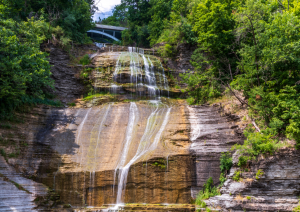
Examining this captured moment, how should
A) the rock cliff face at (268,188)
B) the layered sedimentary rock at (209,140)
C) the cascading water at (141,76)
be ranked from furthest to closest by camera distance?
the cascading water at (141,76), the layered sedimentary rock at (209,140), the rock cliff face at (268,188)

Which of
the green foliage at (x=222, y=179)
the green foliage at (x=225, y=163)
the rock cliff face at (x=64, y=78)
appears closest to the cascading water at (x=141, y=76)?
the rock cliff face at (x=64, y=78)

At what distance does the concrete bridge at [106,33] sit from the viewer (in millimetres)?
43703

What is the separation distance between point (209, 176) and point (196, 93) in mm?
8602

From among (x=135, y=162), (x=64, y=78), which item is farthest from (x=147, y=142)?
(x=64, y=78)

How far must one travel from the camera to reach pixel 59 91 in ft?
68.0

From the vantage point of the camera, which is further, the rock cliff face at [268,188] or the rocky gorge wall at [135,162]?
the rocky gorge wall at [135,162]

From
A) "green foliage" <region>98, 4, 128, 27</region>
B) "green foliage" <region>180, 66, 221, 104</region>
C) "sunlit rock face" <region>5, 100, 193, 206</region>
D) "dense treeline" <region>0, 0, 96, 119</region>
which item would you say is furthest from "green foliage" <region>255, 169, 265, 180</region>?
"green foliage" <region>98, 4, 128, 27</region>

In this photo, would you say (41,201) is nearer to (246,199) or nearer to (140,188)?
(140,188)

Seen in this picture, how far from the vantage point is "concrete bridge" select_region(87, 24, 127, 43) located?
43.7 meters

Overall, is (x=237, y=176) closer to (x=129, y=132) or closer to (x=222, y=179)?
(x=222, y=179)

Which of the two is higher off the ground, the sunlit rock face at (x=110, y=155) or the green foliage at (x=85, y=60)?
the green foliage at (x=85, y=60)

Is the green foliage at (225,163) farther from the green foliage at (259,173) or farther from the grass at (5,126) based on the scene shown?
the grass at (5,126)

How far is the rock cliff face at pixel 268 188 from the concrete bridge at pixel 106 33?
37.8 m

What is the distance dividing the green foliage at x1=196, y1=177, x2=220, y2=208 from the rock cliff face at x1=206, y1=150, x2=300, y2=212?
0.33 m
